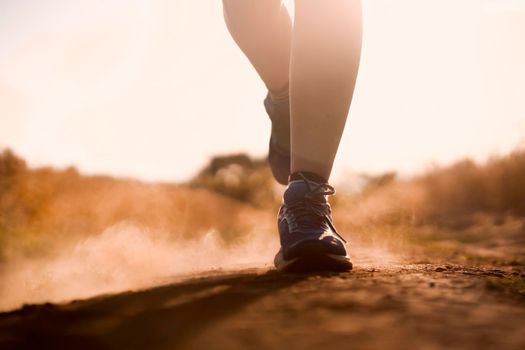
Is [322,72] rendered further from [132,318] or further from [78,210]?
[78,210]

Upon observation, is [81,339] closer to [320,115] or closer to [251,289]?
[251,289]

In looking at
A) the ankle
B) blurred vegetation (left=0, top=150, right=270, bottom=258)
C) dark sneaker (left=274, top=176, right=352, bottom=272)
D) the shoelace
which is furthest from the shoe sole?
blurred vegetation (left=0, top=150, right=270, bottom=258)

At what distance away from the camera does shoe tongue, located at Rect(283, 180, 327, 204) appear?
1683mm

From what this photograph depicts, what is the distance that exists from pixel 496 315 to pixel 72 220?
6.44 m

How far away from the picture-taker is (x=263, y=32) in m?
2.08

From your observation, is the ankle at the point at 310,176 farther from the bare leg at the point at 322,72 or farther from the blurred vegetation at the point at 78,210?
the blurred vegetation at the point at 78,210

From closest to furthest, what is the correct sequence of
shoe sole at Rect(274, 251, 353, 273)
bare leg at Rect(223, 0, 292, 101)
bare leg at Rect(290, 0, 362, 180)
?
shoe sole at Rect(274, 251, 353, 273)
bare leg at Rect(290, 0, 362, 180)
bare leg at Rect(223, 0, 292, 101)

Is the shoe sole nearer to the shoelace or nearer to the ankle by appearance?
the shoelace

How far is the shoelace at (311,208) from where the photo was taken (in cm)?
166

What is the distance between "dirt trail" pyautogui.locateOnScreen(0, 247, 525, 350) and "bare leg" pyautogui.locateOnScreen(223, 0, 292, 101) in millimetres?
1158

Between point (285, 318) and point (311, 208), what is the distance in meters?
0.76

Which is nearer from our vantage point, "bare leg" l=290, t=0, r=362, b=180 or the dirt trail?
the dirt trail

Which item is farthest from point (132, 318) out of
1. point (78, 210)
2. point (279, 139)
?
point (78, 210)

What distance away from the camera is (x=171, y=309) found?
3.33 ft
